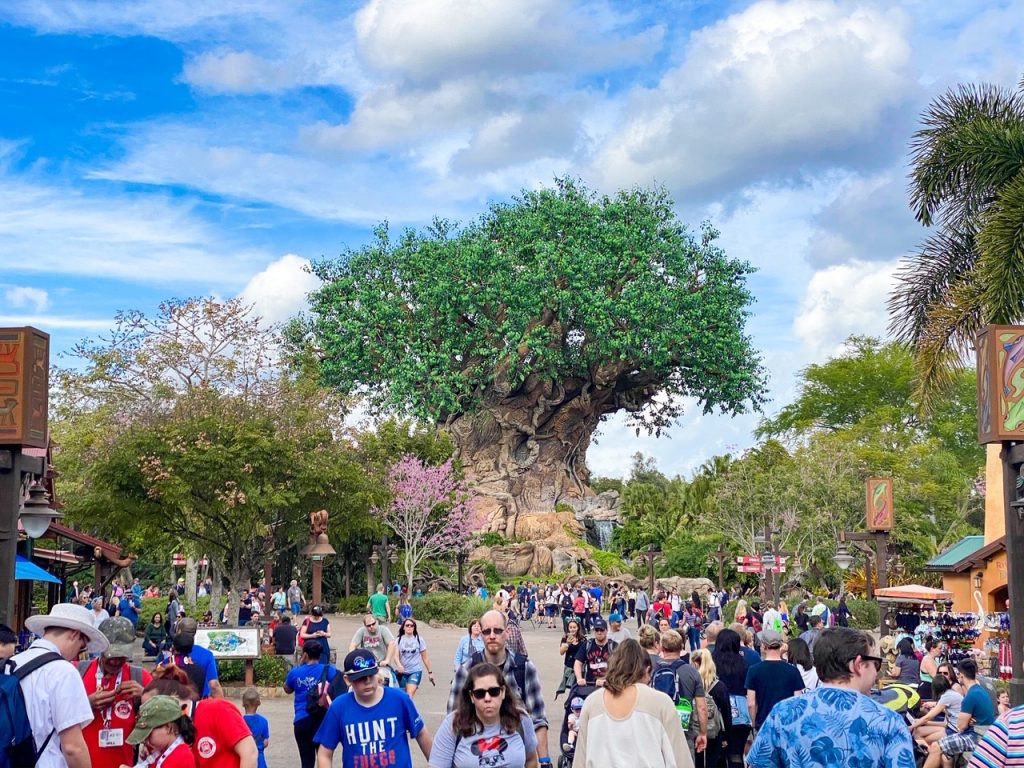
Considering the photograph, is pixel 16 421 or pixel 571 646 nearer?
pixel 16 421

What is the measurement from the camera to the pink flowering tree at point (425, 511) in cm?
4266

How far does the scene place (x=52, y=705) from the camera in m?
5.55

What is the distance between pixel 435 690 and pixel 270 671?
2815mm

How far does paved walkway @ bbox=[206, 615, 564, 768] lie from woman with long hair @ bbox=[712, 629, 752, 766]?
2.99 meters

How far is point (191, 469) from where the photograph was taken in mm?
25438

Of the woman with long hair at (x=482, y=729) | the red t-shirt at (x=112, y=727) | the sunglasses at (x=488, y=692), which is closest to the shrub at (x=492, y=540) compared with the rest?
the red t-shirt at (x=112, y=727)

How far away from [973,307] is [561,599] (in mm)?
21481

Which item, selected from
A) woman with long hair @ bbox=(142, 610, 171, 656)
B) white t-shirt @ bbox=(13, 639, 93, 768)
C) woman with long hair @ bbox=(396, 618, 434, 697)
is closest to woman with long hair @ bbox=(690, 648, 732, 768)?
woman with long hair @ bbox=(396, 618, 434, 697)

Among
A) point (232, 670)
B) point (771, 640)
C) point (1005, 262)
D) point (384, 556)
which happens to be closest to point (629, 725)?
point (771, 640)

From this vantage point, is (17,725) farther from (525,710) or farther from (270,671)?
(270,671)

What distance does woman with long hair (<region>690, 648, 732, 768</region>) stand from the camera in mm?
9641

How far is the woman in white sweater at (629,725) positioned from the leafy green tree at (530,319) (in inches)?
2075

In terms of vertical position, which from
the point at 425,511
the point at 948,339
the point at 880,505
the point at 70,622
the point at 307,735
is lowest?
the point at 307,735

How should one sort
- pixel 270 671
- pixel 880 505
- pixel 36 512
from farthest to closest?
pixel 880 505 → pixel 270 671 → pixel 36 512
